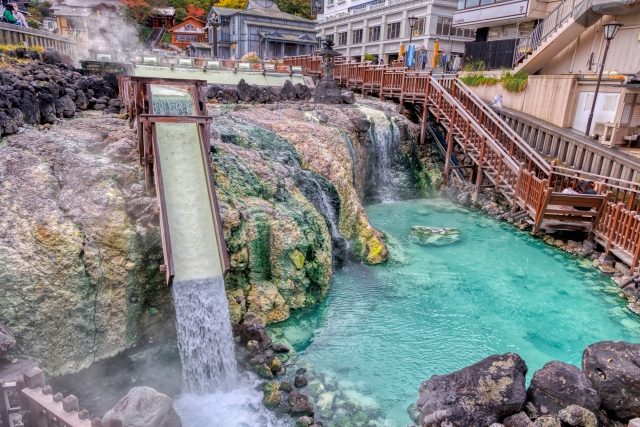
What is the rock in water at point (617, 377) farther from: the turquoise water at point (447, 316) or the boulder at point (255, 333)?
the boulder at point (255, 333)

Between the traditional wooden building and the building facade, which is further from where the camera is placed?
the traditional wooden building

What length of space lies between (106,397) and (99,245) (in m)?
2.63

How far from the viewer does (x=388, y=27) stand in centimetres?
3981

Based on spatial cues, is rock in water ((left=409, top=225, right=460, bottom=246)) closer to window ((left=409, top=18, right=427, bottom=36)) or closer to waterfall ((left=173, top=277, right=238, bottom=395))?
waterfall ((left=173, top=277, right=238, bottom=395))

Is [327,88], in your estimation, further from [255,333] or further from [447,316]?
[255,333]

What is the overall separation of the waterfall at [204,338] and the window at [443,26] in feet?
110

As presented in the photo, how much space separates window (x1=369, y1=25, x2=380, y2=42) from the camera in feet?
135

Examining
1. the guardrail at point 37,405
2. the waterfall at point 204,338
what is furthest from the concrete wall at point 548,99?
the guardrail at point 37,405

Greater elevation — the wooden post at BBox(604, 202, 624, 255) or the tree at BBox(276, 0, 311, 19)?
the tree at BBox(276, 0, 311, 19)

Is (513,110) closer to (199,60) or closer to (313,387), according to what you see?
(199,60)

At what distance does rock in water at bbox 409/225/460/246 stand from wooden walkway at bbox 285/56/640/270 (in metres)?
2.65

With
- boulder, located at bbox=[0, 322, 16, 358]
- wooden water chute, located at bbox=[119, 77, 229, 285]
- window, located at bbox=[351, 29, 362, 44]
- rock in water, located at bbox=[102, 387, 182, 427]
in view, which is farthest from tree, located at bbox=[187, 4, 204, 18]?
rock in water, located at bbox=[102, 387, 182, 427]

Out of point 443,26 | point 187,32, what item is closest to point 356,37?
point 443,26

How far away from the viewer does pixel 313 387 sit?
7.73 m
